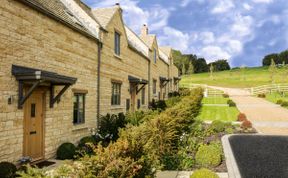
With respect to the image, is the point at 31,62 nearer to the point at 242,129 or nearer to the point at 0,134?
the point at 0,134

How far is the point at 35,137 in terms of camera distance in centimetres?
1245

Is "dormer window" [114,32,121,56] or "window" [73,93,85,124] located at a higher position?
"dormer window" [114,32,121,56]

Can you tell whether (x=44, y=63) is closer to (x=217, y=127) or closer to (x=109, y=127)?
(x=109, y=127)

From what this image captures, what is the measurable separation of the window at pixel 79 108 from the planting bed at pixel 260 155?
26.1 ft

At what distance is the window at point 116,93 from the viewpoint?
2197 centimetres

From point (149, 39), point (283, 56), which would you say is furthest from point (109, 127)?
point (283, 56)

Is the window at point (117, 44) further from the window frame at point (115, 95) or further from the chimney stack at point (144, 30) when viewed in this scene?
the chimney stack at point (144, 30)

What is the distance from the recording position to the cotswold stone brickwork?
34.5ft

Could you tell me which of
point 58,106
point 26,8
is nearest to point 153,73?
point 58,106

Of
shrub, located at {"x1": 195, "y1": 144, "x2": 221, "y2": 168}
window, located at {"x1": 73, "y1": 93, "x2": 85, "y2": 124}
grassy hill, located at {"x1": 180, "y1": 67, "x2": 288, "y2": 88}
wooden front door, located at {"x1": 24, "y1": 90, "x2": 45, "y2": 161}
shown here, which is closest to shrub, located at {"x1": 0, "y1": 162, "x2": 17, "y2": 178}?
wooden front door, located at {"x1": 24, "y1": 90, "x2": 45, "y2": 161}

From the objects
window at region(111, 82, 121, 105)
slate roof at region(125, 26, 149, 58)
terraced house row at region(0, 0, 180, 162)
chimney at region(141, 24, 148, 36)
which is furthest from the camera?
chimney at region(141, 24, 148, 36)

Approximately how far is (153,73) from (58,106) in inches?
891

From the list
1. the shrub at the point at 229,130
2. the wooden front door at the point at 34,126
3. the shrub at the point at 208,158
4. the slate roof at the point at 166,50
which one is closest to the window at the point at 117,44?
the shrub at the point at 229,130

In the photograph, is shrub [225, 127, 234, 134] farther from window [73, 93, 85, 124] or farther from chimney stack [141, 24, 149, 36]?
chimney stack [141, 24, 149, 36]
